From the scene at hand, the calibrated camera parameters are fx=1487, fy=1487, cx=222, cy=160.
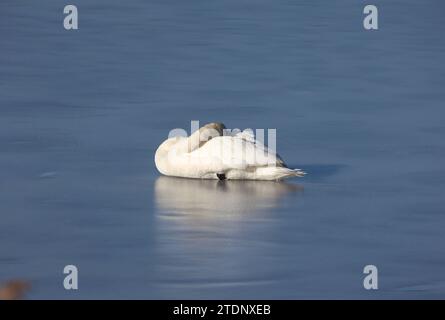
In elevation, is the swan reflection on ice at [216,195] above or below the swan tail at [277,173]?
below

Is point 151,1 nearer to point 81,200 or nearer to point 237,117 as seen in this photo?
point 237,117

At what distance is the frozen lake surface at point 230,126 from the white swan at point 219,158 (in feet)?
0.54

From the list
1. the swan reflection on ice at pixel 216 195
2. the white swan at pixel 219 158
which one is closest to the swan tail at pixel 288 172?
the white swan at pixel 219 158

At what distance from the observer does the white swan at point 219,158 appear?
46.3 ft

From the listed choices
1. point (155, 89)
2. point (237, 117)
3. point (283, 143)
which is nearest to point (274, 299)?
point (283, 143)

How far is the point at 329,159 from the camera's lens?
1539 centimetres

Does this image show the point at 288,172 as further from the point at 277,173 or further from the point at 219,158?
the point at 219,158

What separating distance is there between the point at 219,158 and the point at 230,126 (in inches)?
98.0

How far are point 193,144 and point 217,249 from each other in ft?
8.89

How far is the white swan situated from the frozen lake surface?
0.16 m

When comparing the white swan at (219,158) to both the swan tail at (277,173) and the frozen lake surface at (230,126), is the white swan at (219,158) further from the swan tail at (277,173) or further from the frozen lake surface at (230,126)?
the frozen lake surface at (230,126)

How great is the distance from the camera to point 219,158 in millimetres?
14227

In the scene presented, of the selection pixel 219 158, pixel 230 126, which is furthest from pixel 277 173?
pixel 230 126

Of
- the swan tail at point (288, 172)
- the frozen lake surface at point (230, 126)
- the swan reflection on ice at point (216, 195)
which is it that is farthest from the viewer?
the swan tail at point (288, 172)
